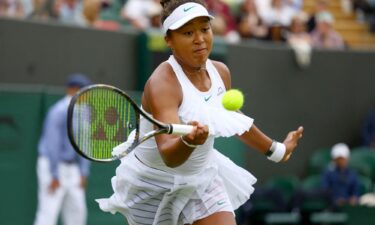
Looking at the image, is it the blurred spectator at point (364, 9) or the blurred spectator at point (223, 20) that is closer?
Result: the blurred spectator at point (223, 20)

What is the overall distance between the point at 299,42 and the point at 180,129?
11.5 m

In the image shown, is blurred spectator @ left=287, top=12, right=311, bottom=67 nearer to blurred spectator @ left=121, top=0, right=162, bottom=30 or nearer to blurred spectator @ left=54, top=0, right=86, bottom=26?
blurred spectator @ left=121, top=0, right=162, bottom=30

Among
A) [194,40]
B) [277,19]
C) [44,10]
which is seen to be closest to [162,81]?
[194,40]

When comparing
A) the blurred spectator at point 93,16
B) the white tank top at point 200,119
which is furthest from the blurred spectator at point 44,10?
the white tank top at point 200,119

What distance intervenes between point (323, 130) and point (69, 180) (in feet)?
22.5

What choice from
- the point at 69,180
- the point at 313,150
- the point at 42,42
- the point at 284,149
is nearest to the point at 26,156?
the point at 69,180

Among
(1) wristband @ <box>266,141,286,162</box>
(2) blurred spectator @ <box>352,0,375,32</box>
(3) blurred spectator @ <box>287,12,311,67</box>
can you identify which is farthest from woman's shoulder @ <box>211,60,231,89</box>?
(2) blurred spectator @ <box>352,0,375,32</box>

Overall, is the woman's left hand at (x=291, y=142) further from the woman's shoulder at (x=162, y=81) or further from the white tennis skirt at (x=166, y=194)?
the woman's shoulder at (x=162, y=81)

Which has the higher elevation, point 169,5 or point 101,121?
point 169,5

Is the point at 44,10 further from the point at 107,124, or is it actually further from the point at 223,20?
the point at 107,124

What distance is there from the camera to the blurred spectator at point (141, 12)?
14875 mm

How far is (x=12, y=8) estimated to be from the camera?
1341cm

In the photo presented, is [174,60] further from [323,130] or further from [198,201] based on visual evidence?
[323,130]

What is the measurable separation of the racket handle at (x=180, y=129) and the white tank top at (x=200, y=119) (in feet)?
1.17
